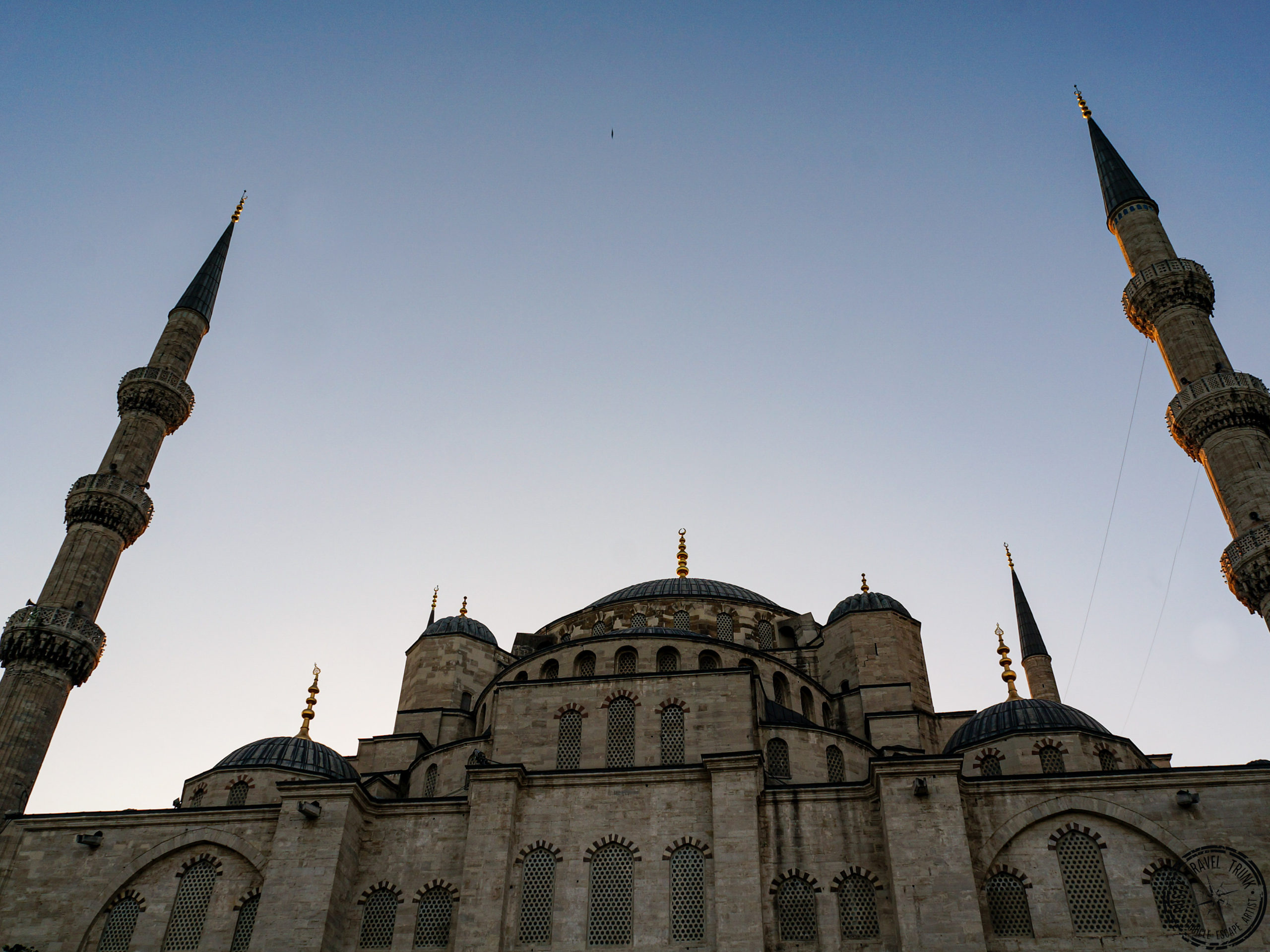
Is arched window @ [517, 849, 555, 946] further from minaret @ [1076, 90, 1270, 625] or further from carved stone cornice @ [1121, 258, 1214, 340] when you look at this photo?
carved stone cornice @ [1121, 258, 1214, 340]

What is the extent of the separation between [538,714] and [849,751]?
520cm

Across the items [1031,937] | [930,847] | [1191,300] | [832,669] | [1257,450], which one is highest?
[1191,300]

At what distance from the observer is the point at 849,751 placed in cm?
1673

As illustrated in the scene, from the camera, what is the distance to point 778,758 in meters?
16.0

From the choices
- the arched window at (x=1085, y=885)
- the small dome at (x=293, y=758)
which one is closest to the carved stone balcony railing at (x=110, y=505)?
the small dome at (x=293, y=758)

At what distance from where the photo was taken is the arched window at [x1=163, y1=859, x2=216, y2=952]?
1431cm

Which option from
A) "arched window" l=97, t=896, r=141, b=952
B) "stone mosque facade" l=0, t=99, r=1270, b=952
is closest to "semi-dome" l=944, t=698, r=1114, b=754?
"stone mosque facade" l=0, t=99, r=1270, b=952

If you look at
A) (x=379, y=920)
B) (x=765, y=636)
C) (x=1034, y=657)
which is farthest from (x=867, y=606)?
(x=379, y=920)

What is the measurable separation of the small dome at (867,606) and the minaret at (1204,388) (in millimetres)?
6344

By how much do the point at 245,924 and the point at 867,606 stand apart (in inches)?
520

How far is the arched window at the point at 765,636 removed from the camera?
22.4m

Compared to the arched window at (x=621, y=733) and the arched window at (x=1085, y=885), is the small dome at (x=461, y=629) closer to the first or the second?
the arched window at (x=621, y=733)

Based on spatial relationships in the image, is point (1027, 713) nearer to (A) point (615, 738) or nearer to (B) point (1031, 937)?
(B) point (1031, 937)

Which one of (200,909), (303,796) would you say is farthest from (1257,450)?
(200,909)
